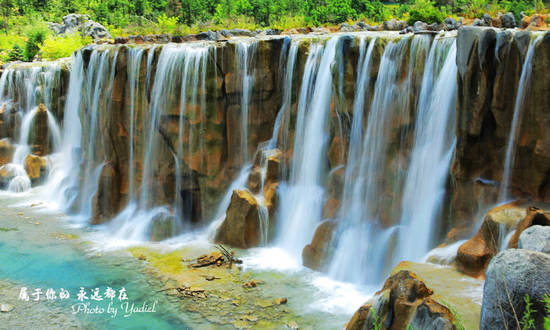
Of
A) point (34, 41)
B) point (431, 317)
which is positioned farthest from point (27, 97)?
point (431, 317)

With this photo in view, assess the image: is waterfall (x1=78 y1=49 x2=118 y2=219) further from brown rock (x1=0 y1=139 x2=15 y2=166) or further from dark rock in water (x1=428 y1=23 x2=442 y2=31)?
dark rock in water (x1=428 y1=23 x2=442 y2=31)

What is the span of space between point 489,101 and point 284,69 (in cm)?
627

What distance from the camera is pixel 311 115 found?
13.3m

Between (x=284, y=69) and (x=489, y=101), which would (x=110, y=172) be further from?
(x=489, y=101)

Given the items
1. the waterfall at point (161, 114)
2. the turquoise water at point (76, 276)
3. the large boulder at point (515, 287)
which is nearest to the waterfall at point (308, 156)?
the waterfall at point (161, 114)

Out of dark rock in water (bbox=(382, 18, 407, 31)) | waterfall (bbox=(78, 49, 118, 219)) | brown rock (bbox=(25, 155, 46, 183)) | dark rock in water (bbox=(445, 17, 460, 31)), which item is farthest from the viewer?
brown rock (bbox=(25, 155, 46, 183))

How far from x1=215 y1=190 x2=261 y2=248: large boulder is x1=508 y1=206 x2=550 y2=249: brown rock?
267 inches

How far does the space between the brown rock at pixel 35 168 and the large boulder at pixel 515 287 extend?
20.1 metres

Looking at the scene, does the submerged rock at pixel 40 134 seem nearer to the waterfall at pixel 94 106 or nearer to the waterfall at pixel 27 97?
the waterfall at pixel 27 97

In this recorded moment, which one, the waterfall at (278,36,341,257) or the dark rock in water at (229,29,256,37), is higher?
the dark rock in water at (229,29,256,37)

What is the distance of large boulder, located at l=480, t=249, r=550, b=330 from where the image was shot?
475 cm

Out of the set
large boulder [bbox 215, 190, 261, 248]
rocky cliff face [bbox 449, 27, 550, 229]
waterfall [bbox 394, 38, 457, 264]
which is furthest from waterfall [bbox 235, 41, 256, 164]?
rocky cliff face [bbox 449, 27, 550, 229]

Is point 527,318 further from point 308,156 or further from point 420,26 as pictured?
point 420,26

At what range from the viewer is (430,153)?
35.3ft
